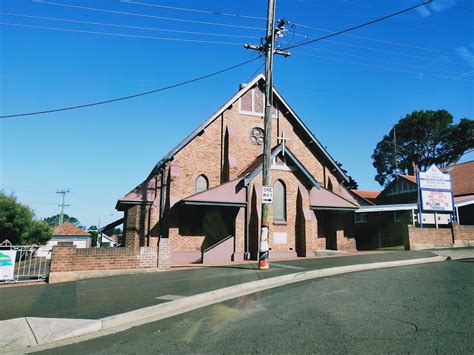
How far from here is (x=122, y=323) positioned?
7102 millimetres

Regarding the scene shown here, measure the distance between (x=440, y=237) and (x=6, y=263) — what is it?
22564mm

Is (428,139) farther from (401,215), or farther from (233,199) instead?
(233,199)

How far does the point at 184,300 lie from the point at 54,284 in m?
6.17

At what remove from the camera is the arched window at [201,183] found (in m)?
22.3

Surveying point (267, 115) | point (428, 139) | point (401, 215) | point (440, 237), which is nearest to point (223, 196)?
point (267, 115)

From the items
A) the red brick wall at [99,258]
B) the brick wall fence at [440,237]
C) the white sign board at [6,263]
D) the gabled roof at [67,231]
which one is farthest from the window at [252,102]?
the gabled roof at [67,231]

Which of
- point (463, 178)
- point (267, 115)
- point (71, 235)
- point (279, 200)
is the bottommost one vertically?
point (71, 235)

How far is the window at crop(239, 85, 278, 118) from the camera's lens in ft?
78.6

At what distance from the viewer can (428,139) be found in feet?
175

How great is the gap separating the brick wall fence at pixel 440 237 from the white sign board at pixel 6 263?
1965cm

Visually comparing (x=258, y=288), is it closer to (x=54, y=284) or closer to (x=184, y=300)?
(x=184, y=300)

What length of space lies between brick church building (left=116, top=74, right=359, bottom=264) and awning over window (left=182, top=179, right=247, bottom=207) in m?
0.05

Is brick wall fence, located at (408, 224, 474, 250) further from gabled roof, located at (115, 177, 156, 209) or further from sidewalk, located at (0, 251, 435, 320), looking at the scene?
→ gabled roof, located at (115, 177, 156, 209)

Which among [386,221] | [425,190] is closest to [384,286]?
[425,190]
